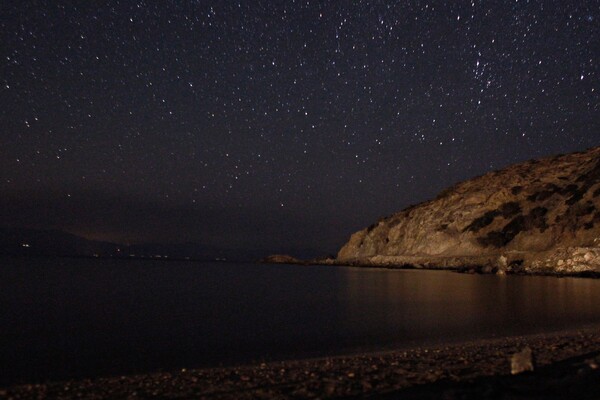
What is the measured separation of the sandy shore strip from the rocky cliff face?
2225 inches

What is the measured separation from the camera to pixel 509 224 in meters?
83.6

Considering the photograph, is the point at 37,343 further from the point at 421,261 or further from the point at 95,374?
the point at 421,261

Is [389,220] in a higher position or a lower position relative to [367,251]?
higher

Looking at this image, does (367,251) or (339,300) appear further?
(367,251)

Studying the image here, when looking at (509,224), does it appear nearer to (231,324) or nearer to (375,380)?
(231,324)

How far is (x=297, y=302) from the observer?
3331 cm

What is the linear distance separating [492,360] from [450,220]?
287ft

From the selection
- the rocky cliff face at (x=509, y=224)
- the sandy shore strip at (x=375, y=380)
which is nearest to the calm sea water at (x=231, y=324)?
the sandy shore strip at (x=375, y=380)

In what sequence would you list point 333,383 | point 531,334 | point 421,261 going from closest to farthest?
point 333,383, point 531,334, point 421,261

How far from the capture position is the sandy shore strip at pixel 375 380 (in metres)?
7.60

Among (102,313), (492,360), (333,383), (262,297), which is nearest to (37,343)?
(102,313)

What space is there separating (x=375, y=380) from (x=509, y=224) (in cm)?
8168

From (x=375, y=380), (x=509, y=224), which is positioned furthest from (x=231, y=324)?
(x=509, y=224)

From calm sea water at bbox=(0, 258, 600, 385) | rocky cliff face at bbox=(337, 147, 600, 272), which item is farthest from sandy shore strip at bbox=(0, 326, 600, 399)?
rocky cliff face at bbox=(337, 147, 600, 272)
